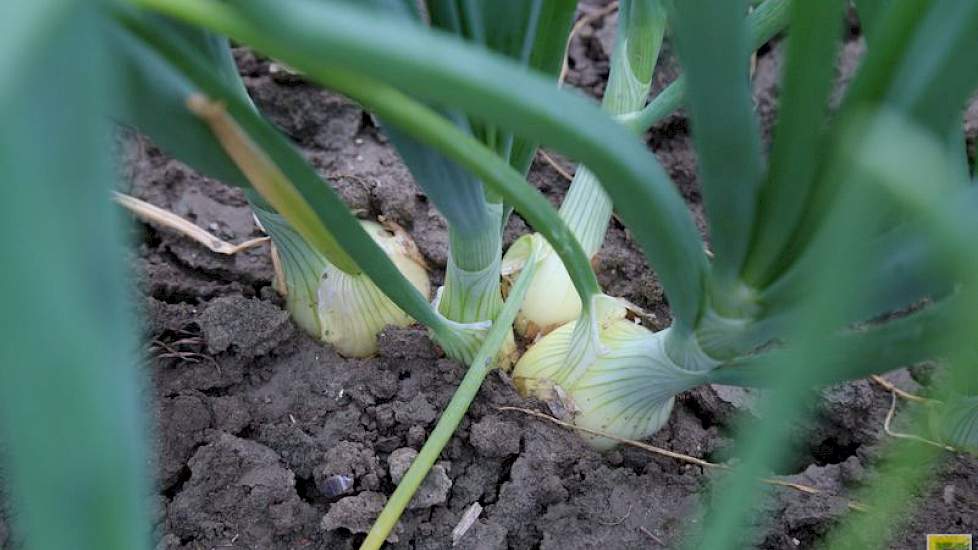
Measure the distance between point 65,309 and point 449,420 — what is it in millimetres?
614

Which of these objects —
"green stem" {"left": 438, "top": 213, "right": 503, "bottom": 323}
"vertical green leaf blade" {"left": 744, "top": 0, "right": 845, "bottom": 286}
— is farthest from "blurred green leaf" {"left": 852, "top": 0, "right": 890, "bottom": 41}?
"green stem" {"left": 438, "top": 213, "right": 503, "bottom": 323}

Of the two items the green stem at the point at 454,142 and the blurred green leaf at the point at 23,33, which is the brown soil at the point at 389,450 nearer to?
the green stem at the point at 454,142

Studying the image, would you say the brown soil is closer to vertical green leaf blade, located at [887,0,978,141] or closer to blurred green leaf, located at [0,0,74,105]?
vertical green leaf blade, located at [887,0,978,141]

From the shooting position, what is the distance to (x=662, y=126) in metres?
1.43

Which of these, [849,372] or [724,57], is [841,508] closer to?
[849,372]

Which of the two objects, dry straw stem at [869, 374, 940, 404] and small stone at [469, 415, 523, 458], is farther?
dry straw stem at [869, 374, 940, 404]

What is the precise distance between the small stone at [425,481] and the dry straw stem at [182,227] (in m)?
0.40

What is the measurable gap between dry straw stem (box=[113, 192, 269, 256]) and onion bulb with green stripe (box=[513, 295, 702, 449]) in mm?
420

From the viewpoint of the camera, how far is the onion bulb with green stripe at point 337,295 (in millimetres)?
1005

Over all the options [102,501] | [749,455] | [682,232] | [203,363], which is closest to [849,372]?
[682,232]

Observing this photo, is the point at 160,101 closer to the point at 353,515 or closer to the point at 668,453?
the point at 353,515

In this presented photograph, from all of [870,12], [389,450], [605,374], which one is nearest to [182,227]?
[389,450]

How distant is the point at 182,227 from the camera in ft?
3.94

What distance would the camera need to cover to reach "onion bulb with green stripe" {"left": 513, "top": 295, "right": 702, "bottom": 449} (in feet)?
2.96
